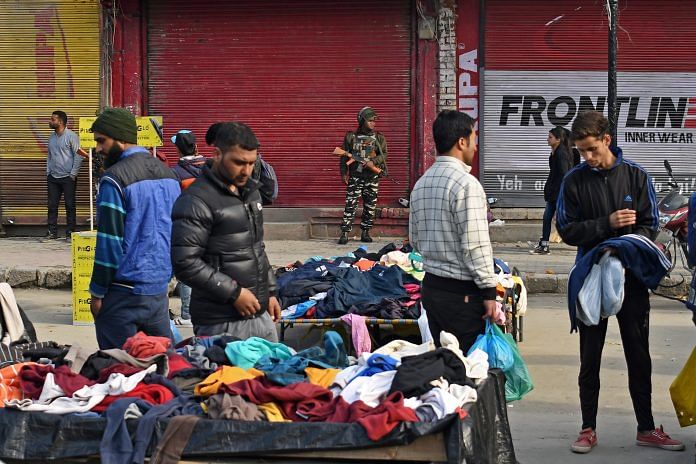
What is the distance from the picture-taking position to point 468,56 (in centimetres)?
1725

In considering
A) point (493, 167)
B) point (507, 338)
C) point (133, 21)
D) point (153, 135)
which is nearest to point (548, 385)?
point (507, 338)

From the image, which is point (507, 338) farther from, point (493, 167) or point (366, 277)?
point (493, 167)

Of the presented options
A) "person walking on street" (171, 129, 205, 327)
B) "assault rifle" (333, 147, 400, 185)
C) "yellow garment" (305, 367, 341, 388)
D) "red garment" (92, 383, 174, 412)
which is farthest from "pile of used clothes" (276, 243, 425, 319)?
"assault rifle" (333, 147, 400, 185)

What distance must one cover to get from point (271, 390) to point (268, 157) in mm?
13280

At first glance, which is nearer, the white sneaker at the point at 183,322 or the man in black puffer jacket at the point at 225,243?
the man in black puffer jacket at the point at 225,243

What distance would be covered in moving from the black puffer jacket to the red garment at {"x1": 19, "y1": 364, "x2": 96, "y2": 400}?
0.86 m

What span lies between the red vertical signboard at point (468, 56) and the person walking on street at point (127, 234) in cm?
1153

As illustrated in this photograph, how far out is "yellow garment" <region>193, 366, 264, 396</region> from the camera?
15.4ft

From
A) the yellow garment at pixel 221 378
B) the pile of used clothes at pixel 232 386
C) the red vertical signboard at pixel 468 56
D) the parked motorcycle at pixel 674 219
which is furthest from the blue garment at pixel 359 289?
the red vertical signboard at pixel 468 56

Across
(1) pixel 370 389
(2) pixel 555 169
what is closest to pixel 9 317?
(1) pixel 370 389

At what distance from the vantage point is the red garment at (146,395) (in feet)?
15.3

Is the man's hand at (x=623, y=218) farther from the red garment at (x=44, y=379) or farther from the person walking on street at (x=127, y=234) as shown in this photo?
the red garment at (x=44, y=379)

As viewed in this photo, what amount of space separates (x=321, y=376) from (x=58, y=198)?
1321cm

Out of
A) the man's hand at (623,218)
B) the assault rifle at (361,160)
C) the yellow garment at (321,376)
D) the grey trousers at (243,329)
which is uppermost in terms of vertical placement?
the assault rifle at (361,160)
